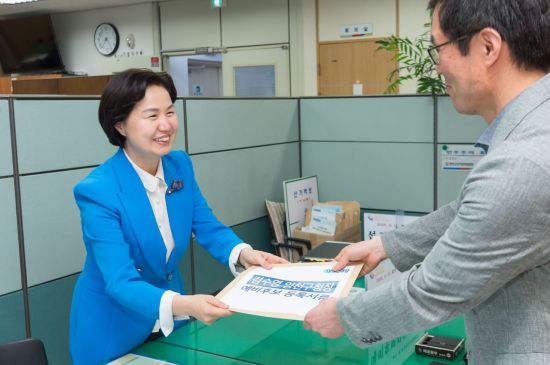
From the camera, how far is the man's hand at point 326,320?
1120 millimetres

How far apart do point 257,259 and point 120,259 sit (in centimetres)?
41

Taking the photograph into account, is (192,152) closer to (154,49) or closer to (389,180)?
(389,180)

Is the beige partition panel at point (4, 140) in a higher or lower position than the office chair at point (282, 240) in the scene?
higher

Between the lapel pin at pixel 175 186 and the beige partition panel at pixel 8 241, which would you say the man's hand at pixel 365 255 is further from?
the beige partition panel at pixel 8 241

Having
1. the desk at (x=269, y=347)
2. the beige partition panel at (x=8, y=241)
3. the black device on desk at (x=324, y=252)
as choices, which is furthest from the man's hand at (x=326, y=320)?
the beige partition panel at (x=8, y=241)

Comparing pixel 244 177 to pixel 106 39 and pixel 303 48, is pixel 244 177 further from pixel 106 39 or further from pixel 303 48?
pixel 106 39

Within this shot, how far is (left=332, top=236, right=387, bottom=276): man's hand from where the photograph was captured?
1486mm

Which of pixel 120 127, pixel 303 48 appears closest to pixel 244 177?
pixel 120 127

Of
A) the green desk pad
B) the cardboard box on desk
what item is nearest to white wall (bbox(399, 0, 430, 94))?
→ the cardboard box on desk

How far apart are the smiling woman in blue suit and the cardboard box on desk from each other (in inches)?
62.2

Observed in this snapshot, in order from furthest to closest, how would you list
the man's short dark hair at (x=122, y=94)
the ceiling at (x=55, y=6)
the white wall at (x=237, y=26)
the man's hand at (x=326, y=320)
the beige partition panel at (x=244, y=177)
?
the ceiling at (x=55, y=6), the white wall at (x=237, y=26), the beige partition panel at (x=244, y=177), the man's short dark hair at (x=122, y=94), the man's hand at (x=326, y=320)

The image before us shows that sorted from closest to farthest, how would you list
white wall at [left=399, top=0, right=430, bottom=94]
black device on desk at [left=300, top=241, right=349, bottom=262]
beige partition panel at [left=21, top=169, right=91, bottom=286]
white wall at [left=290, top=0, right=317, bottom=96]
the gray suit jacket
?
the gray suit jacket
beige partition panel at [left=21, top=169, right=91, bottom=286]
black device on desk at [left=300, top=241, right=349, bottom=262]
white wall at [left=399, top=0, right=430, bottom=94]
white wall at [left=290, top=0, right=317, bottom=96]

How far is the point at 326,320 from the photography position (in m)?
1.14

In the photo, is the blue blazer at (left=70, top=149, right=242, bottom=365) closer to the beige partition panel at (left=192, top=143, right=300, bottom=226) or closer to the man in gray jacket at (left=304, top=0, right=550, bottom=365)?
the man in gray jacket at (left=304, top=0, right=550, bottom=365)
